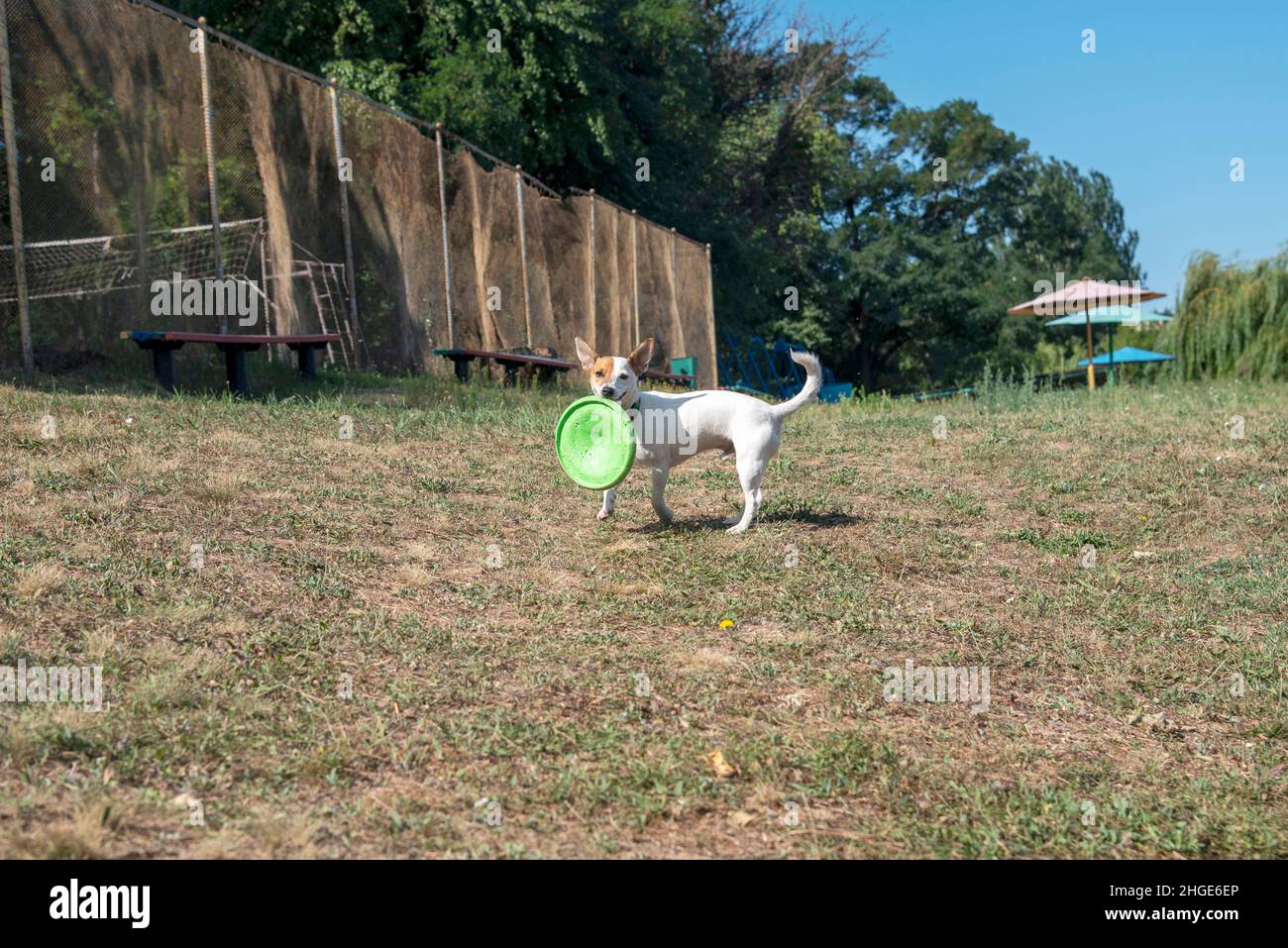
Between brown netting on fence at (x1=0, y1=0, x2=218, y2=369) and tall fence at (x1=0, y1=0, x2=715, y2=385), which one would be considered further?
tall fence at (x1=0, y1=0, x2=715, y2=385)

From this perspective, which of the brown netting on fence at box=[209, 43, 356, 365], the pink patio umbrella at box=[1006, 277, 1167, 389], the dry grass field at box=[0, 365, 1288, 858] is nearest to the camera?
the dry grass field at box=[0, 365, 1288, 858]

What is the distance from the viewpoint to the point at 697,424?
7.25 m

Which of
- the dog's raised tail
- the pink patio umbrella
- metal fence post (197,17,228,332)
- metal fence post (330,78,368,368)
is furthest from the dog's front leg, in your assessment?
the pink patio umbrella

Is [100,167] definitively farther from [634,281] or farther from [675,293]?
[675,293]

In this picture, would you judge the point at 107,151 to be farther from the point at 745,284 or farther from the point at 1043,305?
the point at 745,284

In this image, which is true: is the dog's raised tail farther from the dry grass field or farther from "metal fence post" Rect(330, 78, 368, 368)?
"metal fence post" Rect(330, 78, 368, 368)

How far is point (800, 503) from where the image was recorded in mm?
8375

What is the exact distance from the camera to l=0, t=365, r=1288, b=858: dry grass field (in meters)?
4.02

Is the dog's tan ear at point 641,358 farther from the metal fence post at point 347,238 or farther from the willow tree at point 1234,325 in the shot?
the willow tree at point 1234,325

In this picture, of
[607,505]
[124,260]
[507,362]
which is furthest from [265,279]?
[607,505]

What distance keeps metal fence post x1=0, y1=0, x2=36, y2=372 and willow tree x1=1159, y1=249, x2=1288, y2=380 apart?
17110 mm

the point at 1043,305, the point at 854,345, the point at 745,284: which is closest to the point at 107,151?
the point at 1043,305

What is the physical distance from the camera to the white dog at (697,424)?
→ 23.4ft

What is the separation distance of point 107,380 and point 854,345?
35385 millimetres
